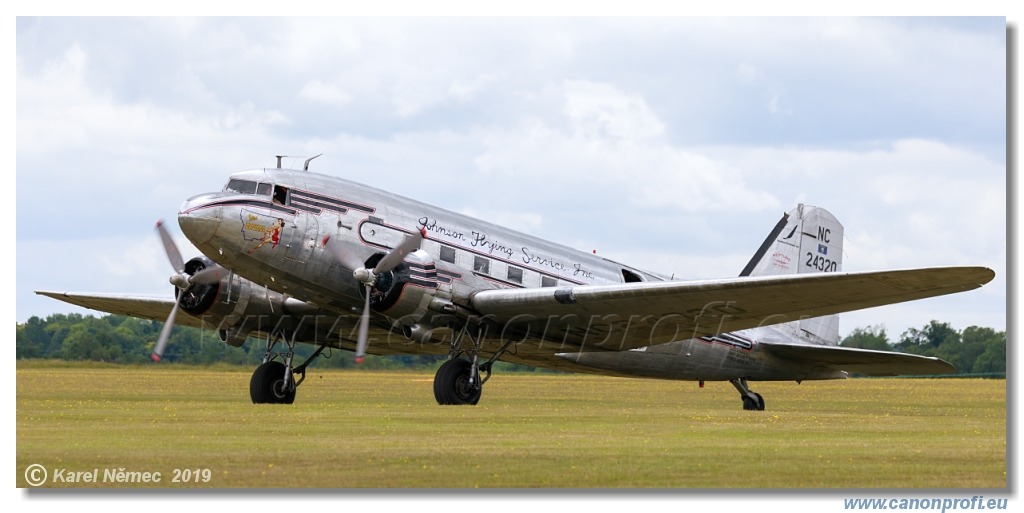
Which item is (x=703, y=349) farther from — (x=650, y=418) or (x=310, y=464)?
(x=310, y=464)

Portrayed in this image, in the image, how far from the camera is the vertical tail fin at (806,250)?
1232 inches

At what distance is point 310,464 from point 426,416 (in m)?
7.27

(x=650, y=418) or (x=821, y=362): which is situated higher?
(x=821, y=362)

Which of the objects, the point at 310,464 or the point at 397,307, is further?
the point at 397,307

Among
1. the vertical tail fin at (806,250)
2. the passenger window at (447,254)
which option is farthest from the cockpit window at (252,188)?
the vertical tail fin at (806,250)

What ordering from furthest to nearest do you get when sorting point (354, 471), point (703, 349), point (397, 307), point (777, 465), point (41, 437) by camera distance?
point (703, 349)
point (397, 307)
point (41, 437)
point (777, 465)
point (354, 471)

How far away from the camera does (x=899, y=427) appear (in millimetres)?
20734

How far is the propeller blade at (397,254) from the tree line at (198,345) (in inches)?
884

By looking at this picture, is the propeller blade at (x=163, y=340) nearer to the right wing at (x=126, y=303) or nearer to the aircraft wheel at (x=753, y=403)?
the right wing at (x=126, y=303)

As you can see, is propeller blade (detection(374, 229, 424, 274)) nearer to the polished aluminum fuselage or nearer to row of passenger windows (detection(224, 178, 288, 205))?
the polished aluminum fuselage

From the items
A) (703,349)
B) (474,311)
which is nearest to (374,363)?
(703,349)

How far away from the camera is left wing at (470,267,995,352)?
67.8ft

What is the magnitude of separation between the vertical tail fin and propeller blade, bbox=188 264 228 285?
42.5 feet

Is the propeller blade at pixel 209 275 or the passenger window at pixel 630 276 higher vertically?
the passenger window at pixel 630 276
